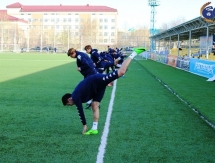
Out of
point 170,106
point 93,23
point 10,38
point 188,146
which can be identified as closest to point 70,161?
point 188,146

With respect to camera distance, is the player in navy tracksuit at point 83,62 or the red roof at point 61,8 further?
the red roof at point 61,8

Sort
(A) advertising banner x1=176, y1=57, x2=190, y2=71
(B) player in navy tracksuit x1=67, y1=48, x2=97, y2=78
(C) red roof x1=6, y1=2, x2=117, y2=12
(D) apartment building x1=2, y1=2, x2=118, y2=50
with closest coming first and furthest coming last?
1. (B) player in navy tracksuit x1=67, y1=48, x2=97, y2=78
2. (A) advertising banner x1=176, y1=57, x2=190, y2=71
3. (D) apartment building x1=2, y1=2, x2=118, y2=50
4. (C) red roof x1=6, y1=2, x2=117, y2=12

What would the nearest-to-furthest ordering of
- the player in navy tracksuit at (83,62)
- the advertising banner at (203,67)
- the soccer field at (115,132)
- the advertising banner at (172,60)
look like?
1. the soccer field at (115,132)
2. the player in navy tracksuit at (83,62)
3. the advertising banner at (203,67)
4. the advertising banner at (172,60)

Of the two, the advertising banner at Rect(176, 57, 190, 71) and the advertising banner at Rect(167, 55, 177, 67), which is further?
the advertising banner at Rect(167, 55, 177, 67)

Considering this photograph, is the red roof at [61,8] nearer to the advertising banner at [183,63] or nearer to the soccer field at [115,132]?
the advertising banner at [183,63]

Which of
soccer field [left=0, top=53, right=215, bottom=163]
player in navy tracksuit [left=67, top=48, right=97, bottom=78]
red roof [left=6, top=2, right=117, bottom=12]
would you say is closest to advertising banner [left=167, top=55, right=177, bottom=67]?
soccer field [left=0, top=53, right=215, bottom=163]

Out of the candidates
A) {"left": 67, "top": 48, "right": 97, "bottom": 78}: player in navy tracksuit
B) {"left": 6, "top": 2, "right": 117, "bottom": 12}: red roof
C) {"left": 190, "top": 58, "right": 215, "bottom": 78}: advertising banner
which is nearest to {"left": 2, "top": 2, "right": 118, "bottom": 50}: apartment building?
{"left": 6, "top": 2, "right": 117, "bottom": 12}: red roof

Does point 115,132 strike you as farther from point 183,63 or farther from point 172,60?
point 172,60

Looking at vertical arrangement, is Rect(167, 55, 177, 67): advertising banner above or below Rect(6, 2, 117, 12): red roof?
below

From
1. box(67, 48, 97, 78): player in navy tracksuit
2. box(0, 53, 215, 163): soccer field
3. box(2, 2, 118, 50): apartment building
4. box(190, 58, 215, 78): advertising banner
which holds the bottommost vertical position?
box(0, 53, 215, 163): soccer field

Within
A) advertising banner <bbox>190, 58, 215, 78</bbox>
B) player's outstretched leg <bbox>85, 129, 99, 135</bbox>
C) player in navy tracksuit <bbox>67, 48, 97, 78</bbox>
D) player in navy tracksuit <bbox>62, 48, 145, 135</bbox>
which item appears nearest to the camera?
player in navy tracksuit <bbox>62, 48, 145, 135</bbox>

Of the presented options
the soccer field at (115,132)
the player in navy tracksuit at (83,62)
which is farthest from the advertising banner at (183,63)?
the player in navy tracksuit at (83,62)

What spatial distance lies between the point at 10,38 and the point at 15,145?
68.5m

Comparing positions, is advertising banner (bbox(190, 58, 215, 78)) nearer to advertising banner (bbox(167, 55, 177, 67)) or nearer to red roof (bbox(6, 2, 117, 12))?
advertising banner (bbox(167, 55, 177, 67))
